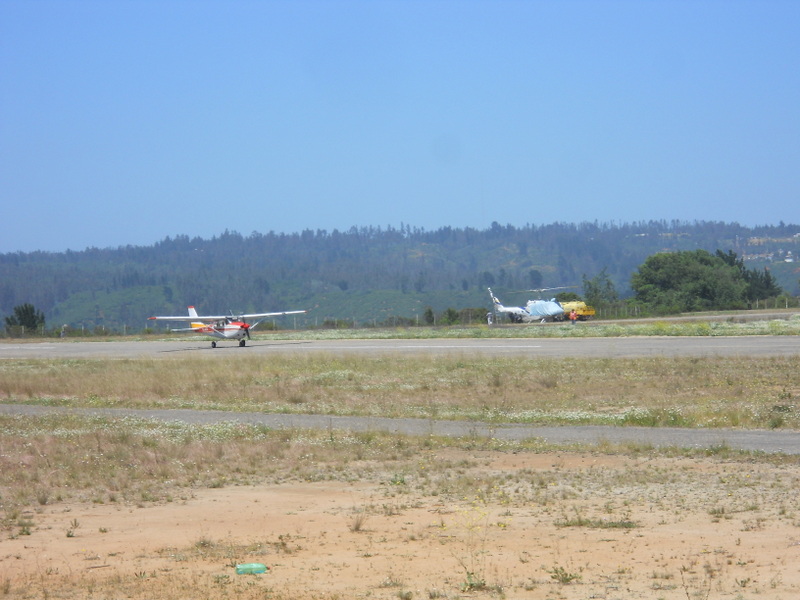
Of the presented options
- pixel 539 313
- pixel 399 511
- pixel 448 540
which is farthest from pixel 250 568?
pixel 539 313

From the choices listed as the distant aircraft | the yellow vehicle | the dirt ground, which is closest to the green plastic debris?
the dirt ground

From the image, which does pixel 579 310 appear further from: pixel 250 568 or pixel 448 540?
pixel 250 568

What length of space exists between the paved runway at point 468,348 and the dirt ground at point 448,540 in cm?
2525

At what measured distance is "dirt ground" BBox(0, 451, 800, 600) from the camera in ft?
28.2

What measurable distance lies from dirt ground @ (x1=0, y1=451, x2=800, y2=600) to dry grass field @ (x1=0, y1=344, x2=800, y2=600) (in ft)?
0.11

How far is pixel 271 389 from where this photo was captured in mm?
30516

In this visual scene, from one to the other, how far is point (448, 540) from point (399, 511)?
180 centimetres

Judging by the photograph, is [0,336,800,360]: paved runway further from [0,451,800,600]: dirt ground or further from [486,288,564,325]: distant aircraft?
[0,451,800,600]: dirt ground

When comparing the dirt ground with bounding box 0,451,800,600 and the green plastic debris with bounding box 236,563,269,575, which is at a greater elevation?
the green plastic debris with bounding box 236,563,269,575


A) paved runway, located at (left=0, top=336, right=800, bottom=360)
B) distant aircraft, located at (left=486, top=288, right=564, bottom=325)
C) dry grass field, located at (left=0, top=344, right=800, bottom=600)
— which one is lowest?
dry grass field, located at (left=0, top=344, right=800, bottom=600)

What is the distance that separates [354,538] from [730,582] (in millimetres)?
4327

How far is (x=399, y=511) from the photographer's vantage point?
39.7ft

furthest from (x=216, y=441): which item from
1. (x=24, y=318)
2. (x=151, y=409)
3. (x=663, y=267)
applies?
(x=663, y=267)

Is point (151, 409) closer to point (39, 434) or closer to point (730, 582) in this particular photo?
point (39, 434)
